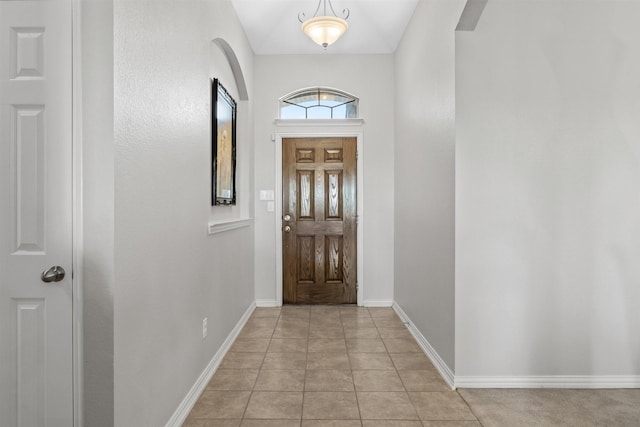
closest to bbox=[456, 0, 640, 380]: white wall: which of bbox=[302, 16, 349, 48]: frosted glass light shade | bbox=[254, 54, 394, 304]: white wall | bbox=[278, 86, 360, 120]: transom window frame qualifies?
bbox=[302, 16, 349, 48]: frosted glass light shade

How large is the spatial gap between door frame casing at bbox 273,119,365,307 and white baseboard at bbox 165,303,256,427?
1339 millimetres

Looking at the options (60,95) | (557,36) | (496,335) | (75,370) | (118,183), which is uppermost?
(557,36)

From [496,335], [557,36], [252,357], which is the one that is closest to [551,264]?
[496,335]

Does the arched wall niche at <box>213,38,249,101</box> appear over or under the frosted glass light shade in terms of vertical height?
under

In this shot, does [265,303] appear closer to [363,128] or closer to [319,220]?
[319,220]

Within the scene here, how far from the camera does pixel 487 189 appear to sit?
244cm

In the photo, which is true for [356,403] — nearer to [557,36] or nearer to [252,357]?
[252,357]

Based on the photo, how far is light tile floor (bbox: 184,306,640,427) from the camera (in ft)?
6.87

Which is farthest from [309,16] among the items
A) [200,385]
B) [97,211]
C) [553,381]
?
[553,381]

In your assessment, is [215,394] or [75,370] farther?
[215,394]

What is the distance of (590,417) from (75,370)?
2.51m

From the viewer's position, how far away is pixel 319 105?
15.2 feet

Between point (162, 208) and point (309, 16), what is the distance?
2886mm

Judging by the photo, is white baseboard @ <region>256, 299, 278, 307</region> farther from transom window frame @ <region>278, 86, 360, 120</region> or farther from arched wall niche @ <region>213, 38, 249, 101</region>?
arched wall niche @ <region>213, 38, 249, 101</region>
